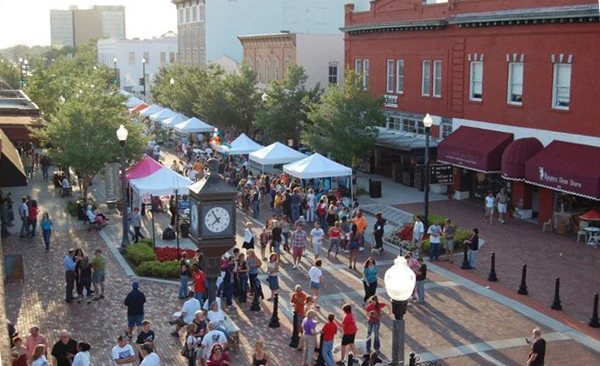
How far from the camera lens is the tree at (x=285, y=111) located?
43.2 metres

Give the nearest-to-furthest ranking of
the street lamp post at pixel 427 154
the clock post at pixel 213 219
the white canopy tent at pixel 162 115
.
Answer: the clock post at pixel 213 219
the street lamp post at pixel 427 154
the white canopy tent at pixel 162 115

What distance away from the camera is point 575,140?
27.9 m

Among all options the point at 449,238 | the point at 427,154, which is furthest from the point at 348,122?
the point at 449,238

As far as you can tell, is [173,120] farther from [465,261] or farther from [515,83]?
[465,261]

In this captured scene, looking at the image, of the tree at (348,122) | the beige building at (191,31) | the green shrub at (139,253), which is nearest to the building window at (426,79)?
the tree at (348,122)

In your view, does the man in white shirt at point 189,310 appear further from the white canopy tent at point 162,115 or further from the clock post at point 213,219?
the white canopy tent at point 162,115

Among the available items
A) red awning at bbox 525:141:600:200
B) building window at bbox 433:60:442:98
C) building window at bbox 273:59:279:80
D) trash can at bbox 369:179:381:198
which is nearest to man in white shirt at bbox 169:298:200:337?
red awning at bbox 525:141:600:200

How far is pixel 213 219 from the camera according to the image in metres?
14.9

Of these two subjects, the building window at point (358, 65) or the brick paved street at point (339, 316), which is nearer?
the brick paved street at point (339, 316)

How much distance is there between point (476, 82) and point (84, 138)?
18105 millimetres

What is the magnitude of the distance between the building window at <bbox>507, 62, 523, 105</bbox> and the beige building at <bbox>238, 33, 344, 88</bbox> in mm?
22840

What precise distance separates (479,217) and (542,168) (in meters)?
3.72

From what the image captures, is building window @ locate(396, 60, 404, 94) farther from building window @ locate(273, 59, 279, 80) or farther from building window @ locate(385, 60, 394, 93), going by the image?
building window @ locate(273, 59, 279, 80)

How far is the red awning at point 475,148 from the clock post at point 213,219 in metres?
18.9
